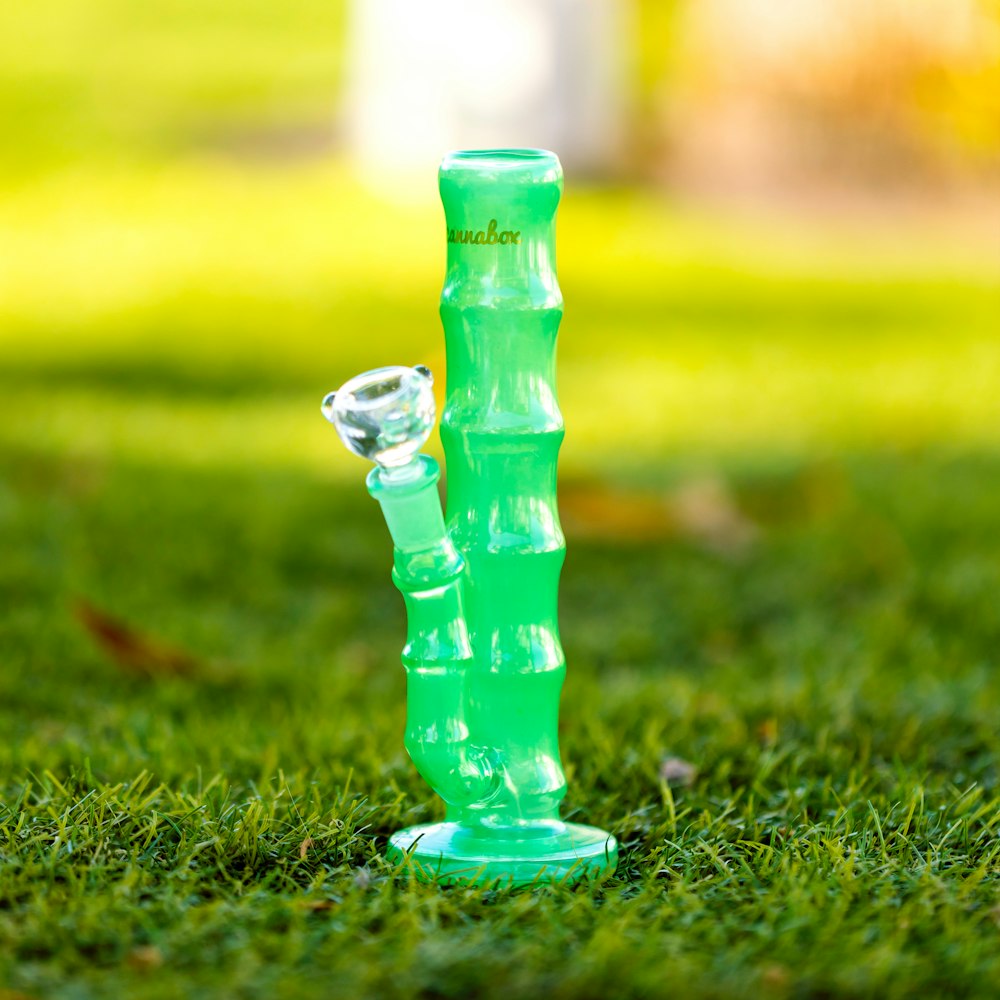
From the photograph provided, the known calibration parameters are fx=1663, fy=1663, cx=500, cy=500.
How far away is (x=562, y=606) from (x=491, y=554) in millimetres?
1936

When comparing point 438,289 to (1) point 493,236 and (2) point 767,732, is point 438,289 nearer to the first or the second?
(2) point 767,732

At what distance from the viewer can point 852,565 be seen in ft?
13.6

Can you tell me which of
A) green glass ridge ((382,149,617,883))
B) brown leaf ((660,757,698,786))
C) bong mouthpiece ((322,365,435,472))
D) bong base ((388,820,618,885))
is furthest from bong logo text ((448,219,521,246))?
brown leaf ((660,757,698,786))

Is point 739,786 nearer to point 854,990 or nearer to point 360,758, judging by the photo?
point 360,758

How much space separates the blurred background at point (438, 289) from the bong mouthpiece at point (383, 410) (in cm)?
142

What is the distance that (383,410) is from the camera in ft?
6.33

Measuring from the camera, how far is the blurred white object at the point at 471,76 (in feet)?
29.6

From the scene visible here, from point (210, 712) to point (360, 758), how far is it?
0.56m

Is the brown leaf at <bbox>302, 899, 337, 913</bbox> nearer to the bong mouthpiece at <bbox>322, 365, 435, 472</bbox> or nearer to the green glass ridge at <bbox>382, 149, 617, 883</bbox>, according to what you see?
the green glass ridge at <bbox>382, 149, 617, 883</bbox>

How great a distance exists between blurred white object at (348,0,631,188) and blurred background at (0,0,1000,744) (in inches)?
0.8

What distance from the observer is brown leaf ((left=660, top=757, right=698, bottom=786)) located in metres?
2.51

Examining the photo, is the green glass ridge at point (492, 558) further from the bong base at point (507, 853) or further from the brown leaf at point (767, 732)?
the brown leaf at point (767, 732)

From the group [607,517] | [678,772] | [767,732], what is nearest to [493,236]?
[678,772]

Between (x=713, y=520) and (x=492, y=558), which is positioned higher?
(x=492, y=558)
